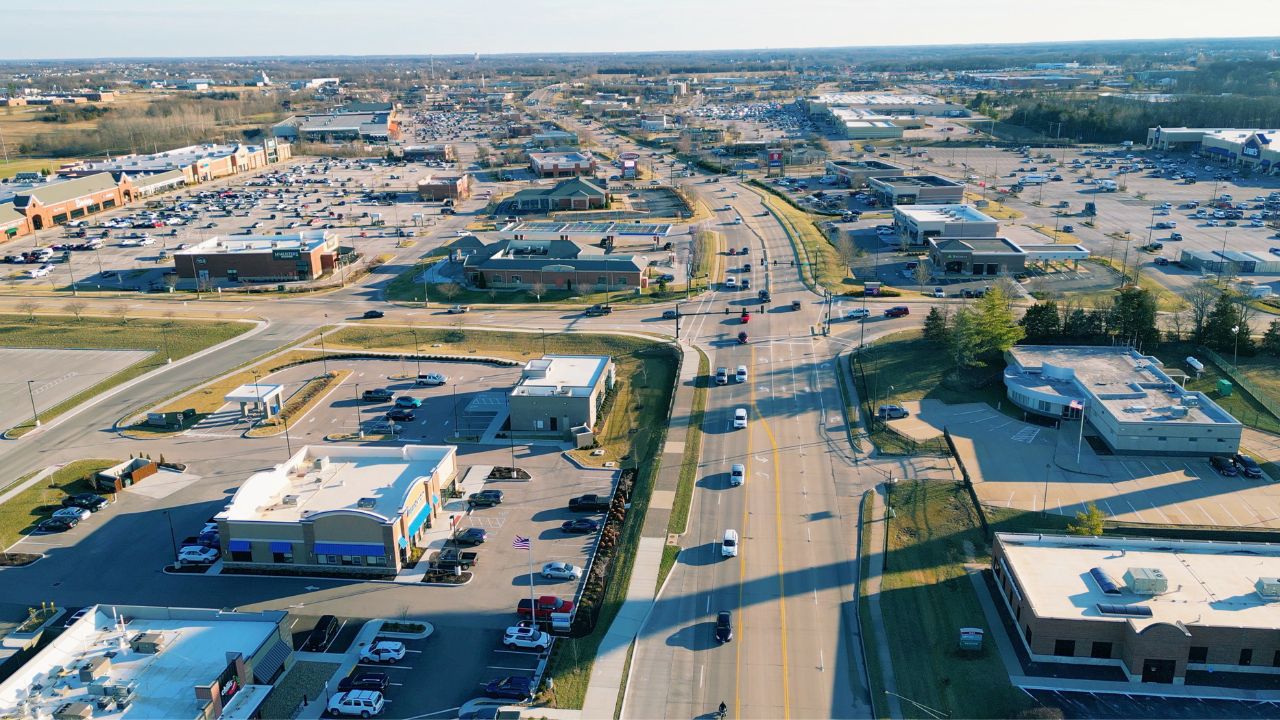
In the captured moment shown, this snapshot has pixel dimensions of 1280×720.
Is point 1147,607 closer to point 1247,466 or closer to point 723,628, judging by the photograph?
point 723,628

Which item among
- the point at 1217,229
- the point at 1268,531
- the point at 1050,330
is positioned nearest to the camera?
the point at 1268,531

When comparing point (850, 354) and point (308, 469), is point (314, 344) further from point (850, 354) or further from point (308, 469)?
point (850, 354)

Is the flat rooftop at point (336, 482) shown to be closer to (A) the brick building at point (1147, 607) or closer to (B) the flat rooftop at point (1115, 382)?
(A) the brick building at point (1147, 607)

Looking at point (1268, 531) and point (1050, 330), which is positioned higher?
point (1050, 330)

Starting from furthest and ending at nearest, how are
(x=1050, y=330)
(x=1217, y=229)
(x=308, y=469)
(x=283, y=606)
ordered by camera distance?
(x=1217, y=229) → (x=1050, y=330) → (x=308, y=469) → (x=283, y=606)

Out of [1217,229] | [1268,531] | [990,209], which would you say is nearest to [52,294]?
[1268,531]

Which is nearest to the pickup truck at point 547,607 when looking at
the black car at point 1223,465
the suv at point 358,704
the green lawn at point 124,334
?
the suv at point 358,704

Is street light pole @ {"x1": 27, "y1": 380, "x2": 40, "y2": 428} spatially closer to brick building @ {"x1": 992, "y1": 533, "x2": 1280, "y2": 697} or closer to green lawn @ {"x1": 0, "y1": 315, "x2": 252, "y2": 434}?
green lawn @ {"x1": 0, "y1": 315, "x2": 252, "y2": 434}
